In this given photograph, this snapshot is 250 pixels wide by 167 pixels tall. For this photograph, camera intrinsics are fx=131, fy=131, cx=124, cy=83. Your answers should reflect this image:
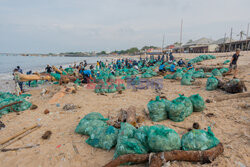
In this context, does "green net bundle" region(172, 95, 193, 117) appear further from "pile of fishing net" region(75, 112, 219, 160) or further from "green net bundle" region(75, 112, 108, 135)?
"green net bundle" region(75, 112, 108, 135)

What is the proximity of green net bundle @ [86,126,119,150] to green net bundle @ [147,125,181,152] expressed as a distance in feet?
2.54

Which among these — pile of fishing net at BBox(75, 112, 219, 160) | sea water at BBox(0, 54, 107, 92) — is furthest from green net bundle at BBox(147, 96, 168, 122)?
sea water at BBox(0, 54, 107, 92)

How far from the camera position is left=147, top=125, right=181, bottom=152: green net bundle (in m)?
1.77

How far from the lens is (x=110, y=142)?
233 centimetres

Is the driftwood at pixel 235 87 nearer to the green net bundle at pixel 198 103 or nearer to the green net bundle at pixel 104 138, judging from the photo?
the green net bundle at pixel 198 103

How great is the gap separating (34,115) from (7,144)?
152cm

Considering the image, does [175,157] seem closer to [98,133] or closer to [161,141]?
[161,141]

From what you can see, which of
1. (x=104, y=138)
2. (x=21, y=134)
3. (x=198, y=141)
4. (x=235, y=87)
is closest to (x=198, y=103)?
(x=198, y=141)

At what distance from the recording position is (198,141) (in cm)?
182

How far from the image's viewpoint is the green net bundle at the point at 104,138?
234cm

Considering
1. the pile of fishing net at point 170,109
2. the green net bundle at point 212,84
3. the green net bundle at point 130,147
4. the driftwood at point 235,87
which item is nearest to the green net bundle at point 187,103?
the pile of fishing net at point 170,109

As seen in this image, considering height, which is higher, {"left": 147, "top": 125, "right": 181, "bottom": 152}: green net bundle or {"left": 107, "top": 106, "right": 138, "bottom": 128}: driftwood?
{"left": 147, "top": 125, "right": 181, "bottom": 152}: green net bundle

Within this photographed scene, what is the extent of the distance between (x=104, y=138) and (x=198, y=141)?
1515mm

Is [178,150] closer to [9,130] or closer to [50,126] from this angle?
[50,126]
